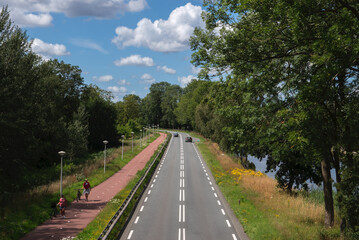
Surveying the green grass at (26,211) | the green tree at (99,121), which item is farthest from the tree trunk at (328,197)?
the green tree at (99,121)

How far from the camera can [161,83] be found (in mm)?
163875

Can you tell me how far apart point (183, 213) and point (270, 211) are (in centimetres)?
530

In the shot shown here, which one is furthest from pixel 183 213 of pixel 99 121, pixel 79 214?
pixel 99 121

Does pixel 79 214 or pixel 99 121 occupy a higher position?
pixel 99 121

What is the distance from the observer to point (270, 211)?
18.7 meters

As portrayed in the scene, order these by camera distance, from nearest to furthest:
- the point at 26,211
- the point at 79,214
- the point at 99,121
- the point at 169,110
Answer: the point at 26,211 → the point at 79,214 → the point at 99,121 → the point at 169,110

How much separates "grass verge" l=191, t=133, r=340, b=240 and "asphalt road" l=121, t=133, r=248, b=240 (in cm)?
71

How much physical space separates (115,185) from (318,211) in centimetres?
1656

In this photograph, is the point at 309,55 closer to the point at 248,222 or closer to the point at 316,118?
the point at 316,118

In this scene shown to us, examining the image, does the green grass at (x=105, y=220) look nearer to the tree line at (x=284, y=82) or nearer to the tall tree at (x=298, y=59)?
the tree line at (x=284, y=82)

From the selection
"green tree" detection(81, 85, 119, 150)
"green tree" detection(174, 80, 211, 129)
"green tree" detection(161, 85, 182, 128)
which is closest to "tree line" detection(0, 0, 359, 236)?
"green tree" detection(81, 85, 119, 150)

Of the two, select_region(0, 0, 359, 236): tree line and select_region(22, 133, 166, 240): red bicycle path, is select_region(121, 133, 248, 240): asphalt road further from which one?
select_region(0, 0, 359, 236): tree line

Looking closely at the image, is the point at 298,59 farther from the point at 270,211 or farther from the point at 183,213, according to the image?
the point at 183,213

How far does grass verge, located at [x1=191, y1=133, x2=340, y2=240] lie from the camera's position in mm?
14547
